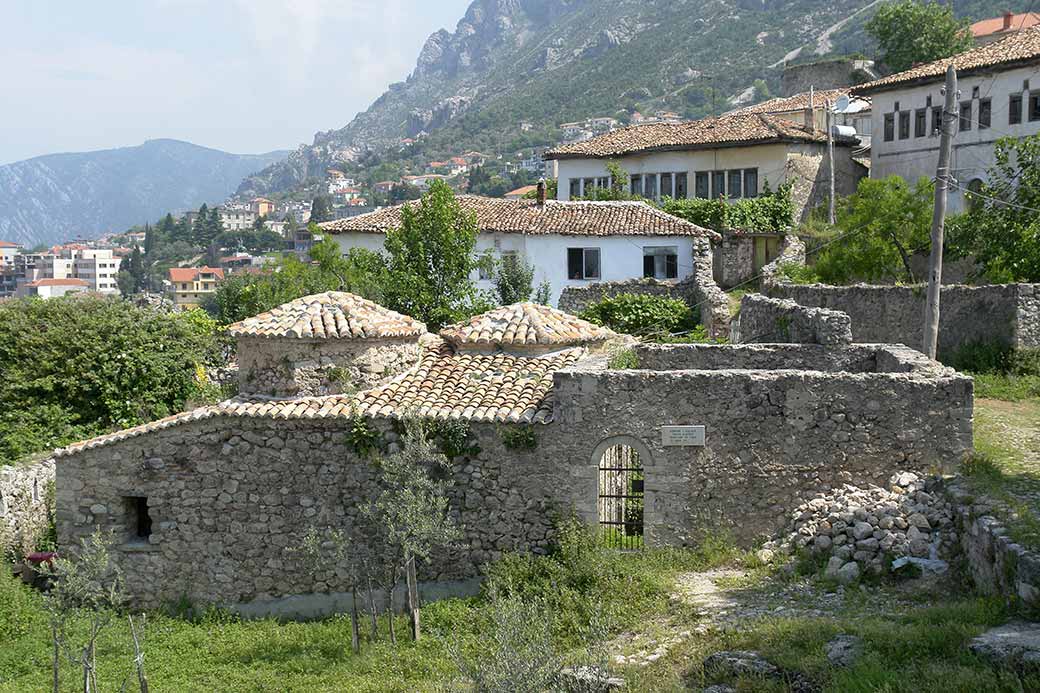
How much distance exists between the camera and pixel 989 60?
34812mm

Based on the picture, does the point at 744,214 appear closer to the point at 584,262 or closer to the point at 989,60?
the point at 584,262

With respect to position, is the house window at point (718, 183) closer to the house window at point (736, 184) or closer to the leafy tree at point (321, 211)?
the house window at point (736, 184)

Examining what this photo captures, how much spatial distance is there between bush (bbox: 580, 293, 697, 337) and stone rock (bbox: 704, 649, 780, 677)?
18.5m

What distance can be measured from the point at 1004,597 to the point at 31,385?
1833cm

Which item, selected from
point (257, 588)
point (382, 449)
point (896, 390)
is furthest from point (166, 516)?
point (896, 390)

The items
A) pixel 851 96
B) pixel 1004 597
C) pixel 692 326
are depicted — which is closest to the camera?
pixel 1004 597

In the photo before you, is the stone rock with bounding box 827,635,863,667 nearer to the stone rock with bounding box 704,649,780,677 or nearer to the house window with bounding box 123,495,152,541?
the stone rock with bounding box 704,649,780,677

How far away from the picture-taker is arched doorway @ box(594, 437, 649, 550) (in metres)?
13.6

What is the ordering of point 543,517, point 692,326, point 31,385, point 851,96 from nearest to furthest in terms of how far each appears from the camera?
point 543,517 → point 31,385 → point 692,326 → point 851,96

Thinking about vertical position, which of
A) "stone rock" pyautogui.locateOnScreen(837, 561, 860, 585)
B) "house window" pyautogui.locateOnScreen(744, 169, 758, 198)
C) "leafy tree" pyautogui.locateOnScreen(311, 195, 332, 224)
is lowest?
"stone rock" pyautogui.locateOnScreen(837, 561, 860, 585)

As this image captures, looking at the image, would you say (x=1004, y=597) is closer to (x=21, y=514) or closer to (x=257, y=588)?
(x=257, y=588)

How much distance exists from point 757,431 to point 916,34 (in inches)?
1965

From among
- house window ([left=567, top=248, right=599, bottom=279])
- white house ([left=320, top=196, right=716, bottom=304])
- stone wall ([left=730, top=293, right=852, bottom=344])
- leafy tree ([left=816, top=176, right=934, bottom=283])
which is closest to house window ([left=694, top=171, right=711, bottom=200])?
white house ([left=320, top=196, right=716, bottom=304])

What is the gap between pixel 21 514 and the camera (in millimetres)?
16938
